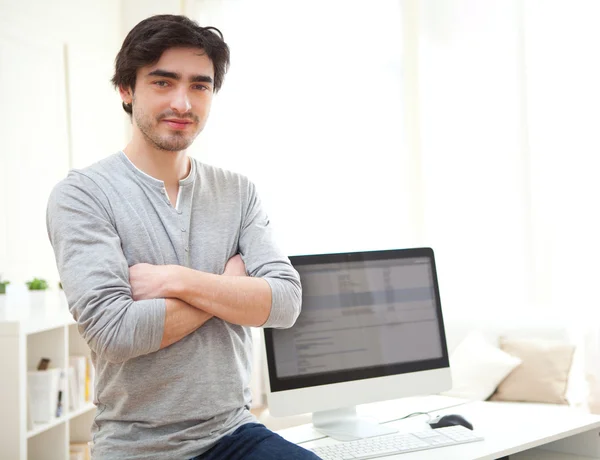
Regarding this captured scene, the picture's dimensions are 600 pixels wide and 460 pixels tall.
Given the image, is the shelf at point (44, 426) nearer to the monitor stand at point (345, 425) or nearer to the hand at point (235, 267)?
the monitor stand at point (345, 425)

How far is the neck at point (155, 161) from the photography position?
1.64 metres

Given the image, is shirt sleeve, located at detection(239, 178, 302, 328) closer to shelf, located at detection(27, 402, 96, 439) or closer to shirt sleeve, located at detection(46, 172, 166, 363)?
shirt sleeve, located at detection(46, 172, 166, 363)

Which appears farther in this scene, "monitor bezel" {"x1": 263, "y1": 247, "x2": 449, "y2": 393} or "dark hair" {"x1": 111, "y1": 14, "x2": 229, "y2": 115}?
"monitor bezel" {"x1": 263, "y1": 247, "x2": 449, "y2": 393}

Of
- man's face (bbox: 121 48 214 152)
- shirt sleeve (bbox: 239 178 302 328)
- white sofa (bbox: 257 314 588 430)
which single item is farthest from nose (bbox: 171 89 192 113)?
white sofa (bbox: 257 314 588 430)

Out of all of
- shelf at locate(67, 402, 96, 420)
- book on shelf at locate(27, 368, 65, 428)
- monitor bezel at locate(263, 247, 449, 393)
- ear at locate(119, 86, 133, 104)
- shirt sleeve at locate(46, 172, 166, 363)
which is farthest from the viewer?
shelf at locate(67, 402, 96, 420)

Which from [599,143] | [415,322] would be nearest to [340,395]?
[415,322]

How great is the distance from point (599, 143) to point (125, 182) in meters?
3.22

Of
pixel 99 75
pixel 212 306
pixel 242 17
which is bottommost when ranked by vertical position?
pixel 212 306

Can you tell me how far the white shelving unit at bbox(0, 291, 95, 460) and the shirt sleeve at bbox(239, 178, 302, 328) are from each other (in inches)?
68.3

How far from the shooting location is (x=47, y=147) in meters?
4.26

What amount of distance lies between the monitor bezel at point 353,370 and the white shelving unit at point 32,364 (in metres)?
1.57

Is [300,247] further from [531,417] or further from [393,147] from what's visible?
[531,417]

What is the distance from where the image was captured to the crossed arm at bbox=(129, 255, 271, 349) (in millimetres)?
1448

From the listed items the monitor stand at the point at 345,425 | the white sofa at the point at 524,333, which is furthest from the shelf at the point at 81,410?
the monitor stand at the point at 345,425
